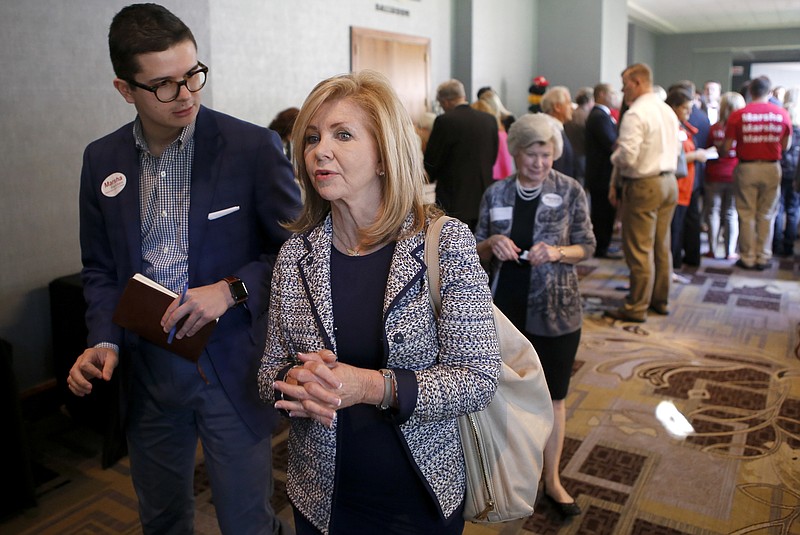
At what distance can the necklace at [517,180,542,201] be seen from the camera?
2.60 meters

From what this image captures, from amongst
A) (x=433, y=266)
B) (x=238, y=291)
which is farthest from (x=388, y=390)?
(x=238, y=291)

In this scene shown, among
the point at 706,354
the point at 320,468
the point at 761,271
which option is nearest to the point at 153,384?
the point at 320,468

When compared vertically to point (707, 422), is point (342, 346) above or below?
above

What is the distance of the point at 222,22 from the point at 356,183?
15.5 feet

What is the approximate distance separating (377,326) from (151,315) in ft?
2.14

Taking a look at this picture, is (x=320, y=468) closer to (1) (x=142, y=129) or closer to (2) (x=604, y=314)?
(1) (x=142, y=129)

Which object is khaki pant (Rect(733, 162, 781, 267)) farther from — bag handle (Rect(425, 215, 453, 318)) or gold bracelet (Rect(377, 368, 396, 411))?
gold bracelet (Rect(377, 368, 396, 411))

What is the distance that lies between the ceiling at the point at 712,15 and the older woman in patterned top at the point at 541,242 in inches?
514

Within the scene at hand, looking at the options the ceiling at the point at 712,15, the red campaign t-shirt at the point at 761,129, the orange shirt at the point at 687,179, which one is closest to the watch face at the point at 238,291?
the orange shirt at the point at 687,179

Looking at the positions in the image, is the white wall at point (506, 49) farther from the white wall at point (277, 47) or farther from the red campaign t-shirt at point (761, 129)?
the red campaign t-shirt at point (761, 129)

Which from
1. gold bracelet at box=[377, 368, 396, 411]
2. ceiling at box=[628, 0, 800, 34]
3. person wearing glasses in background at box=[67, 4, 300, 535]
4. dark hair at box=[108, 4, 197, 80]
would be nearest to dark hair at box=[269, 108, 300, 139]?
person wearing glasses in background at box=[67, 4, 300, 535]

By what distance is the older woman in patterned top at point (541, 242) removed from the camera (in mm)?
2562

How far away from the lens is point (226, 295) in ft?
5.54

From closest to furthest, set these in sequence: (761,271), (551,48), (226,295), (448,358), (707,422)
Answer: (448,358), (226,295), (707,422), (761,271), (551,48)
